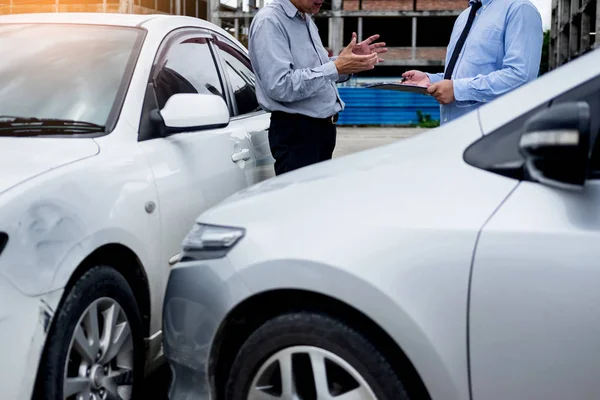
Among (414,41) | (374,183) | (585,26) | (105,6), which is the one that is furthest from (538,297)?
(414,41)

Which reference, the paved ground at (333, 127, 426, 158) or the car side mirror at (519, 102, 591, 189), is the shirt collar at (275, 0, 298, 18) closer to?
the car side mirror at (519, 102, 591, 189)

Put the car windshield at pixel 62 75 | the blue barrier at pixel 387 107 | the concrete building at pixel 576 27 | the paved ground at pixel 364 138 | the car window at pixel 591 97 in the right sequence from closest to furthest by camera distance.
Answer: the car window at pixel 591 97 → the car windshield at pixel 62 75 → the paved ground at pixel 364 138 → the blue barrier at pixel 387 107 → the concrete building at pixel 576 27

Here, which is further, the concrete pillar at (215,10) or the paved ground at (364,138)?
the concrete pillar at (215,10)

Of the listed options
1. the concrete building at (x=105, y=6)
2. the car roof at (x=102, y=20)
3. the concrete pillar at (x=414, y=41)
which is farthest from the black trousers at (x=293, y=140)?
the concrete pillar at (x=414, y=41)

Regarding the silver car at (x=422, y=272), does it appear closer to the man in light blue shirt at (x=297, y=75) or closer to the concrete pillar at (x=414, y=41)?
the man in light blue shirt at (x=297, y=75)

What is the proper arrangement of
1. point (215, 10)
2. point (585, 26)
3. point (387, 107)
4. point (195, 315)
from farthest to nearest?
point (215, 10) < point (585, 26) < point (387, 107) < point (195, 315)

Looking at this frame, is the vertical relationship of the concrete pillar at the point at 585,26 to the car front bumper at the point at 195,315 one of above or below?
above

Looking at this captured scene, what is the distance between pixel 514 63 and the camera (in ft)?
11.8

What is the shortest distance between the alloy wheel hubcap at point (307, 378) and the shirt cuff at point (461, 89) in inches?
71.9

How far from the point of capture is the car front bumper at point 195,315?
241cm

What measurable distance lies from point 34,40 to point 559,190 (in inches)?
101

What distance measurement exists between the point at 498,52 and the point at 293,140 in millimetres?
1185

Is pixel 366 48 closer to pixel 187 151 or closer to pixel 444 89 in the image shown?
pixel 444 89

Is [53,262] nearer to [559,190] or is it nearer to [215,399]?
[215,399]
